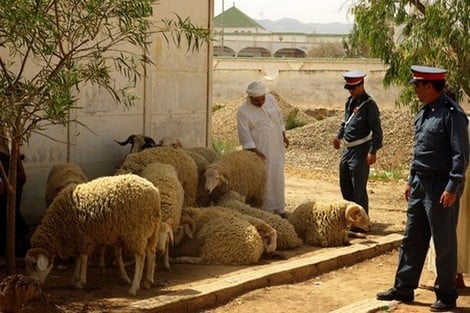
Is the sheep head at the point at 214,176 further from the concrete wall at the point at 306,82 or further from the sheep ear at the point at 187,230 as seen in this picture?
the concrete wall at the point at 306,82

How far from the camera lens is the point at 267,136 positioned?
12.3 meters

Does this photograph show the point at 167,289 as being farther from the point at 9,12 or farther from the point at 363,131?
the point at 363,131

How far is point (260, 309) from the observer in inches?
332

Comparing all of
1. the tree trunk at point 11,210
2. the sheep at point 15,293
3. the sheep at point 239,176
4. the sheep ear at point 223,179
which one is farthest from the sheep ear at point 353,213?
the sheep at point 15,293

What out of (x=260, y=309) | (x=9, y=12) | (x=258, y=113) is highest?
(x=9, y=12)

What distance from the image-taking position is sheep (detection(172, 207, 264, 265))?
9.80m

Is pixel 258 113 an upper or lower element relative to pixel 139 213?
upper

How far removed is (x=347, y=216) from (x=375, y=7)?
483cm

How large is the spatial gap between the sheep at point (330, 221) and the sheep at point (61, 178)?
2.83 m

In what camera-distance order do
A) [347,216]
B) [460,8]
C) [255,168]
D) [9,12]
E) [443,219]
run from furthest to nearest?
[460,8] < [255,168] < [347,216] < [443,219] < [9,12]

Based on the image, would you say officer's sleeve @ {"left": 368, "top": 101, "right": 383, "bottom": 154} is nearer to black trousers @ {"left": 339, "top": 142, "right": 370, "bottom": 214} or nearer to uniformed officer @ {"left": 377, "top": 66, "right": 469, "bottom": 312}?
black trousers @ {"left": 339, "top": 142, "right": 370, "bottom": 214}

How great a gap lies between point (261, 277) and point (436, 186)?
2.04 metres

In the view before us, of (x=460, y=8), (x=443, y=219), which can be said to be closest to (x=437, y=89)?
(x=443, y=219)

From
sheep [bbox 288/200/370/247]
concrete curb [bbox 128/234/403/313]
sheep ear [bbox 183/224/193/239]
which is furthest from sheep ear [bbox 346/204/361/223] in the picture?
sheep ear [bbox 183/224/193/239]
